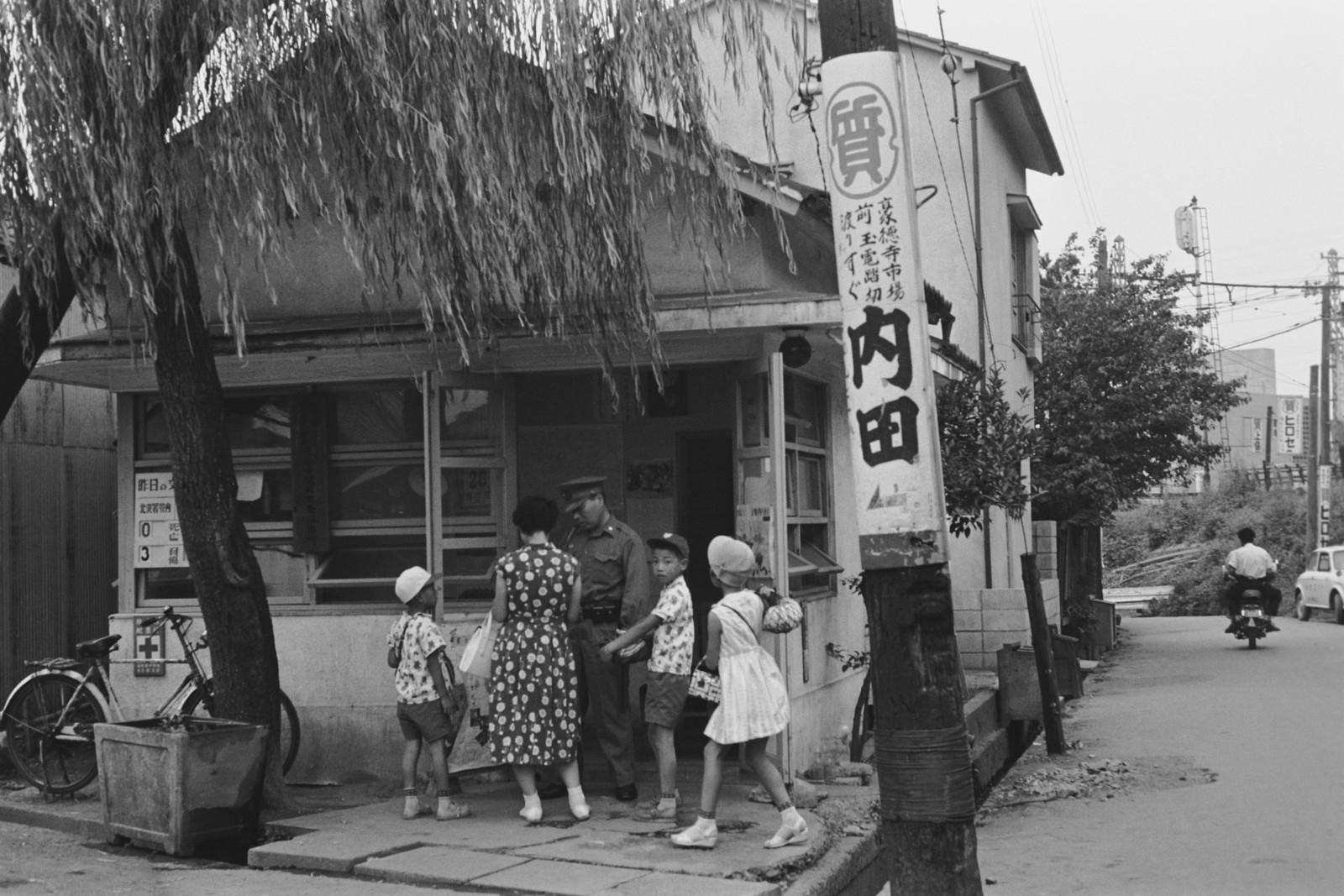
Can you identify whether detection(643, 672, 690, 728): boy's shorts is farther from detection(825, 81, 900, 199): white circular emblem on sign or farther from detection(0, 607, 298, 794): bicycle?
detection(825, 81, 900, 199): white circular emblem on sign

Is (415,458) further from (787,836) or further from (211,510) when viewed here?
(787,836)

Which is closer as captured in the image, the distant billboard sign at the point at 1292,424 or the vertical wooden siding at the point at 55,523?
the vertical wooden siding at the point at 55,523

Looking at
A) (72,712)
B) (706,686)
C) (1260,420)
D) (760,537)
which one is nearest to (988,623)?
(760,537)

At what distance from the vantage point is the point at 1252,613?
69.4 feet

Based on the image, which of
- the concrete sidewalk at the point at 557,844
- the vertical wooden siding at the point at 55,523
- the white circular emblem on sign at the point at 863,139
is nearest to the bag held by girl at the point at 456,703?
the concrete sidewalk at the point at 557,844

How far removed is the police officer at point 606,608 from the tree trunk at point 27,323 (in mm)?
3263

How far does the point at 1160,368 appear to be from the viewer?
77.7 feet

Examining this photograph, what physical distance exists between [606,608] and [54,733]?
378 centimetres

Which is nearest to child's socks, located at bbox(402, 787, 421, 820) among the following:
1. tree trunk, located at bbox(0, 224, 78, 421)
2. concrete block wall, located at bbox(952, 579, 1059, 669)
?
tree trunk, located at bbox(0, 224, 78, 421)

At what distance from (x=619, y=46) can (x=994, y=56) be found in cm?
1026

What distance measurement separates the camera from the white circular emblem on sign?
5371 millimetres

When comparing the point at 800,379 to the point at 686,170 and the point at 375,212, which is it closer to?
the point at 686,170

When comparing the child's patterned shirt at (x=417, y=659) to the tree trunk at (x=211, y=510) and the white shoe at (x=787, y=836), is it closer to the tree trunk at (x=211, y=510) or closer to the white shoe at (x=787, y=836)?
the tree trunk at (x=211, y=510)

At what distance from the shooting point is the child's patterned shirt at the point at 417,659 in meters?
7.85
